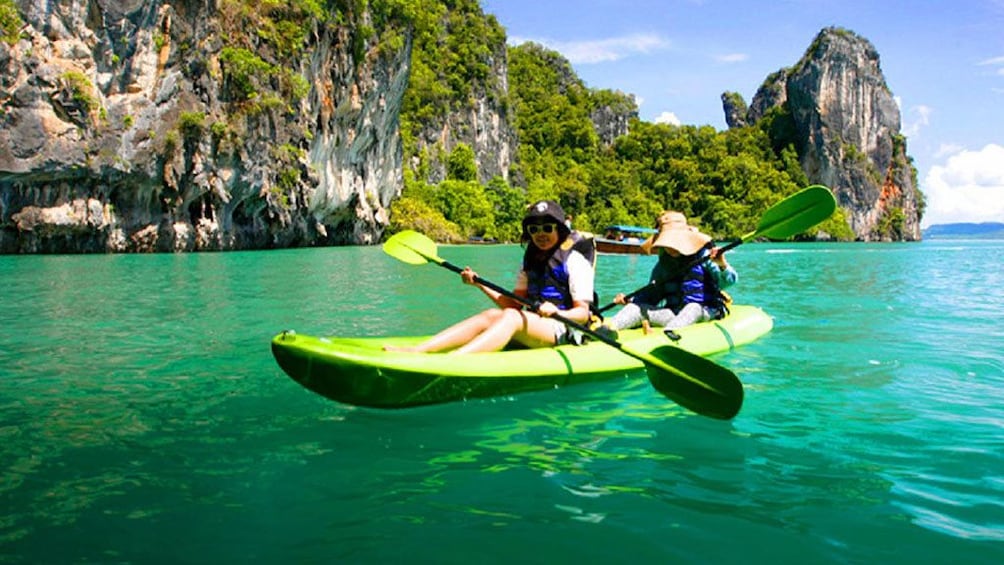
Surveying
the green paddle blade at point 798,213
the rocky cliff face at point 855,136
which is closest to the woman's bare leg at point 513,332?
the green paddle blade at point 798,213

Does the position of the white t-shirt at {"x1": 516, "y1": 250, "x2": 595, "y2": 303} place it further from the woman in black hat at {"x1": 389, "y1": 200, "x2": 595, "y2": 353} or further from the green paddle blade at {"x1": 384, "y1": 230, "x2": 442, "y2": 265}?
the green paddle blade at {"x1": 384, "y1": 230, "x2": 442, "y2": 265}

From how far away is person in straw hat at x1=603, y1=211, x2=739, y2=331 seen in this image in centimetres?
614

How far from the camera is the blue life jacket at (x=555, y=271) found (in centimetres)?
489

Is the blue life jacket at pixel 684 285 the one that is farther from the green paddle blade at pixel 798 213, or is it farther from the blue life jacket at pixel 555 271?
the blue life jacket at pixel 555 271

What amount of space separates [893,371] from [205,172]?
2556 cm

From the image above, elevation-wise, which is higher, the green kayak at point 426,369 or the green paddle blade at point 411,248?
the green paddle blade at point 411,248

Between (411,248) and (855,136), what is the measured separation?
8084 cm

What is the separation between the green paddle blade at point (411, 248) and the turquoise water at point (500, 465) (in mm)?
1388

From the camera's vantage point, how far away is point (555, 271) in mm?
4898

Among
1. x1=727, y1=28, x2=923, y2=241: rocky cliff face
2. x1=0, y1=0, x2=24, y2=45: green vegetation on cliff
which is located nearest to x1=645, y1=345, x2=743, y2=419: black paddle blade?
x1=0, y1=0, x2=24, y2=45: green vegetation on cliff

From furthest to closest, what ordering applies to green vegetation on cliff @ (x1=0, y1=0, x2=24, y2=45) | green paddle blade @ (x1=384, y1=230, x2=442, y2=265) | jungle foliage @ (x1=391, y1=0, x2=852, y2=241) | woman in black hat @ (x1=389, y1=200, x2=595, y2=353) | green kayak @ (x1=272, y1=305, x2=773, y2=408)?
jungle foliage @ (x1=391, y1=0, x2=852, y2=241)
green vegetation on cliff @ (x1=0, y1=0, x2=24, y2=45)
green paddle blade @ (x1=384, y1=230, x2=442, y2=265)
woman in black hat @ (x1=389, y1=200, x2=595, y2=353)
green kayak @ (x1=272, y1=305, x2=773, y2=408)

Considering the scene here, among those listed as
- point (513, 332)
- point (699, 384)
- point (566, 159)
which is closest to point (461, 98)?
point (566, 159)

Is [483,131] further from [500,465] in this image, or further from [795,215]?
[500,465]

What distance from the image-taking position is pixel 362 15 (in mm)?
34281
